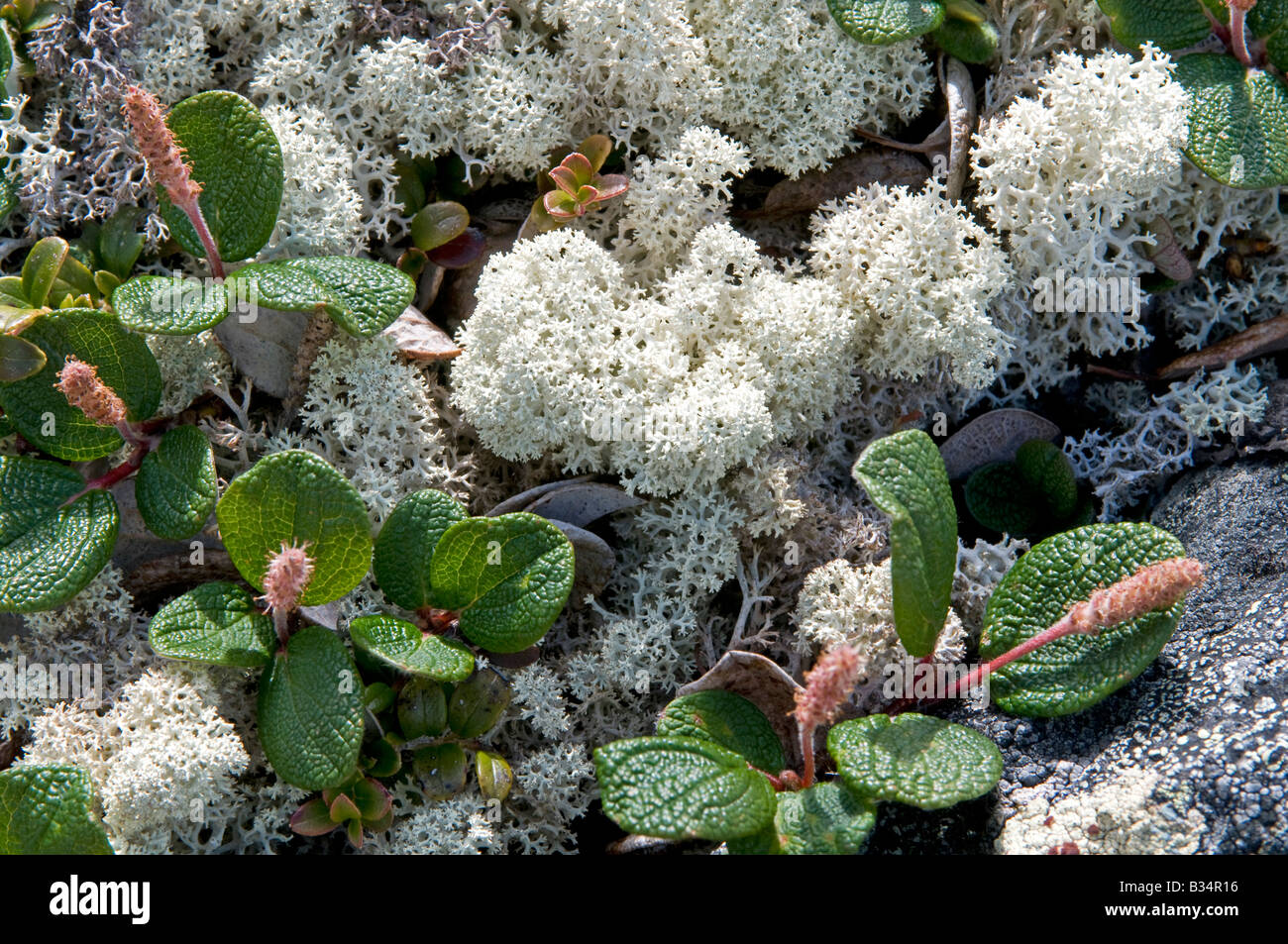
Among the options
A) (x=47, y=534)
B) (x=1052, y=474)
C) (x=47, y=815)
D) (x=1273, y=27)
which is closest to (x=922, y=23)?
(x=1273, y=27)

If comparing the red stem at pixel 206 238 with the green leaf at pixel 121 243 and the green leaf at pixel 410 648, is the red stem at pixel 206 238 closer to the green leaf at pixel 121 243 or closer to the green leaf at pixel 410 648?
the green leaf at pixel 121 243

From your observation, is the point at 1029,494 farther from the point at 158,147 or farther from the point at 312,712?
the point at 158,147

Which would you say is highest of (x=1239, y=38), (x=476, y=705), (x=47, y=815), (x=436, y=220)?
(x=1239, y=38)

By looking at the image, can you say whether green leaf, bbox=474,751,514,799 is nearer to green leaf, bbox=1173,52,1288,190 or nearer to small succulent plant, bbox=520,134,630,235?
small succulent plant, bbox=520,134,630,235

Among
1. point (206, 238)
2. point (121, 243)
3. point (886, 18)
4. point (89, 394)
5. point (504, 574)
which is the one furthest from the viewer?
point (886, 18)

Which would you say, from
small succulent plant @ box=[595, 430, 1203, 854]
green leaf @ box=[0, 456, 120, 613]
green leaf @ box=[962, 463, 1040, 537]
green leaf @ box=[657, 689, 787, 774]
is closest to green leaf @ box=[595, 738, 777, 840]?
small succulent plant @ box=[595, 430, 1203, 854]

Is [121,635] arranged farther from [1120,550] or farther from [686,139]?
[1120,550]

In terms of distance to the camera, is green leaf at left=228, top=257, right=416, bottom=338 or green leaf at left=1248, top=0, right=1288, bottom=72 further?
green leaf at left=1248, top=0, right=1288, bottom=72
